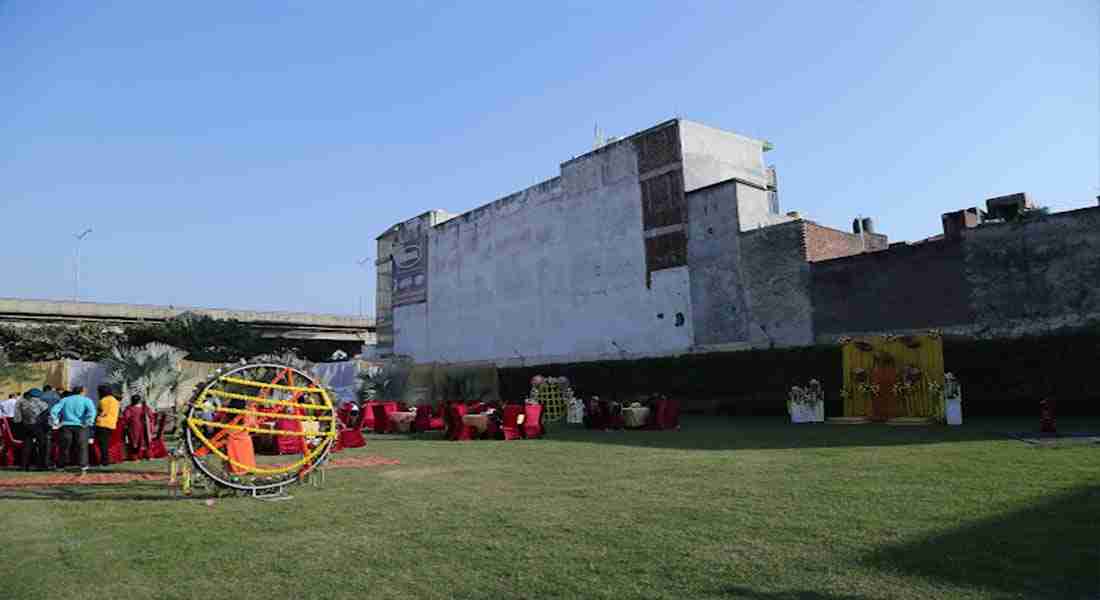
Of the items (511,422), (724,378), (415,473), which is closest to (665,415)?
(511,422)

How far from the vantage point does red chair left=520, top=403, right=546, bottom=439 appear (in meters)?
18.2

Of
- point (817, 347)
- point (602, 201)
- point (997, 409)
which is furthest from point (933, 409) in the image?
point (602, 201)

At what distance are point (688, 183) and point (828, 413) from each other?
12.4 metres

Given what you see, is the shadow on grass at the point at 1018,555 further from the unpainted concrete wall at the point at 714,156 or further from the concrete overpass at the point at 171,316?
the concrete overpass at the point at 171,316

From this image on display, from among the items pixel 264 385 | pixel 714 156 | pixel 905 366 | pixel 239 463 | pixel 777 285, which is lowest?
pixel 239 463

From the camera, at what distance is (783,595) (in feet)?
15.3

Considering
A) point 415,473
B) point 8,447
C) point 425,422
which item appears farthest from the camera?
point 425,422

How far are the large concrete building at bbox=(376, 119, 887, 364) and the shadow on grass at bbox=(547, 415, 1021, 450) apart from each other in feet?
28.8

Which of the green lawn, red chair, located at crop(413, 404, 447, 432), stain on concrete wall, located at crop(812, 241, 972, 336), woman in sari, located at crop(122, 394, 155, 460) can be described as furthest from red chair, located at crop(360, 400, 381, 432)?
stain on concrete wall, located at crop(812, 241, 972, 336)

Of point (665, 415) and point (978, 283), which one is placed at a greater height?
point (978, 283)

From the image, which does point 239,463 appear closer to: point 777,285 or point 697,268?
point 777,285

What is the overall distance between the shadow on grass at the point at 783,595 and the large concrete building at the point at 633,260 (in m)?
23.2

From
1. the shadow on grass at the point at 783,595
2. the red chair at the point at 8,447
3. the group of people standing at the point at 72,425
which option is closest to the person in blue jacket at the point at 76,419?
the group of people standing at the point at 72,425

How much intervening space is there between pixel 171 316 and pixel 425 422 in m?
36.9
